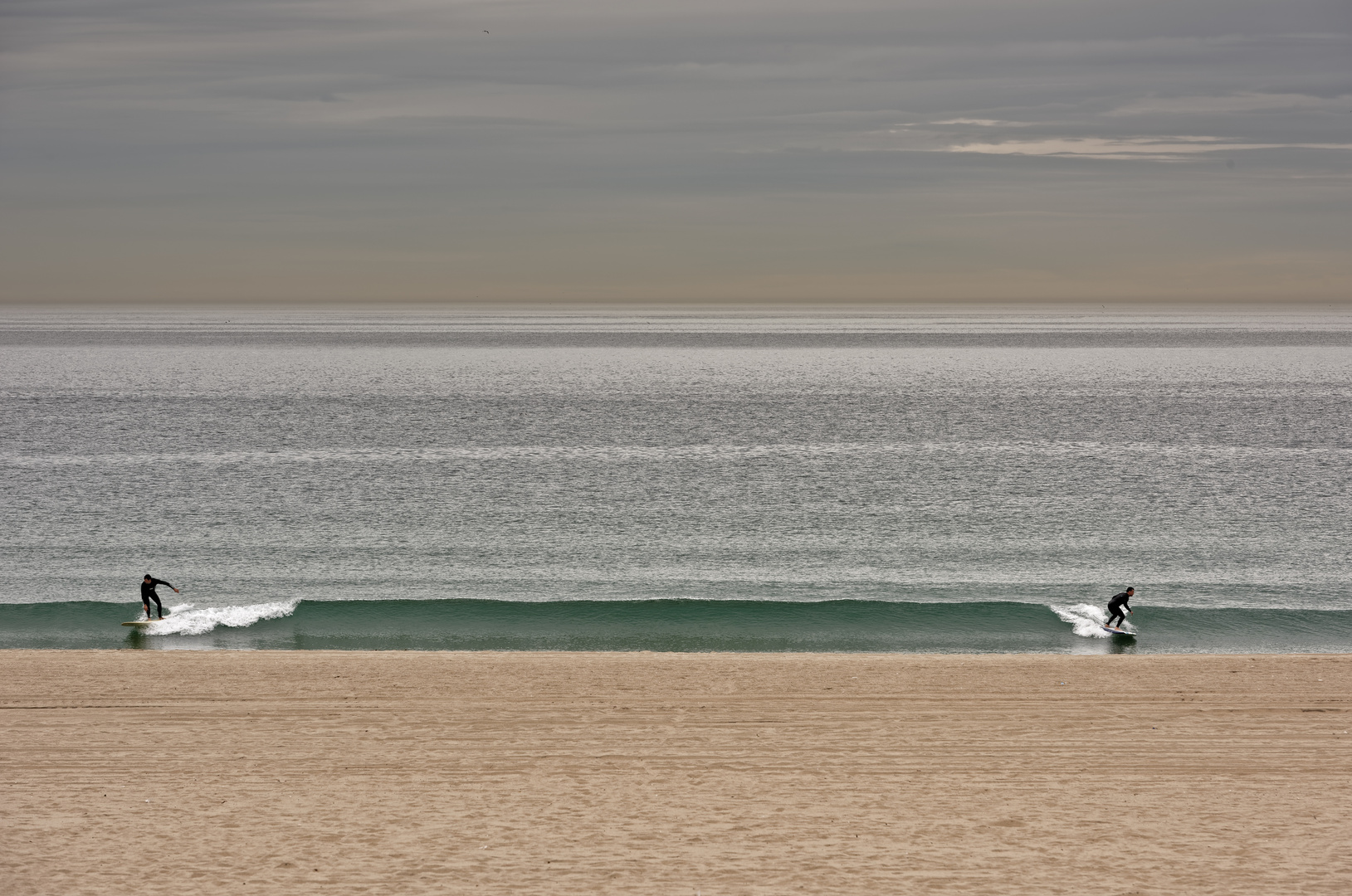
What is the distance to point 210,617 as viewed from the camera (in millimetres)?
24391

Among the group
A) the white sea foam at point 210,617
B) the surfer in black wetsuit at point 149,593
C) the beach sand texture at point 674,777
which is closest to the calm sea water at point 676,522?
the white sea foam at point 210,617

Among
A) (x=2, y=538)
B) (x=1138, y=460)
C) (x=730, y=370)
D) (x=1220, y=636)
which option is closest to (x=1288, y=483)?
(x=1138, y=460)

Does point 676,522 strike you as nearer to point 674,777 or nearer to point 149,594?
point 149,594

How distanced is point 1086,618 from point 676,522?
644 inches

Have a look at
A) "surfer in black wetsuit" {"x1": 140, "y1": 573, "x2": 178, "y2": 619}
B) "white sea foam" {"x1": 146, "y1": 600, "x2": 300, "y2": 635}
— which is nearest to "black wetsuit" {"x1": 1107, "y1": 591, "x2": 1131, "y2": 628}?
"white sea foam" {"x1": 146, "y1": 600, "x2": 300, "y2": 635}

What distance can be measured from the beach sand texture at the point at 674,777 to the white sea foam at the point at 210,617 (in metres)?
4.03

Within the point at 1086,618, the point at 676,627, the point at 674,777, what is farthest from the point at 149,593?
the point at 1086,618

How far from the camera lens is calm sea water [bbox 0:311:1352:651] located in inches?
977

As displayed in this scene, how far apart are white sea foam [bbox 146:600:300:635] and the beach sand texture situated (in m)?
4.03

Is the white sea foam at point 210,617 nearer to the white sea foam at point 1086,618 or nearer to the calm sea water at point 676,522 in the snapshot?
the calm sea water at point 676,522

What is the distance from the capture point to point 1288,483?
44188 mm

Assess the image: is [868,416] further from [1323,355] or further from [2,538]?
[1323,355]

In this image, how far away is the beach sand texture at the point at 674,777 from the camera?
38.2ft

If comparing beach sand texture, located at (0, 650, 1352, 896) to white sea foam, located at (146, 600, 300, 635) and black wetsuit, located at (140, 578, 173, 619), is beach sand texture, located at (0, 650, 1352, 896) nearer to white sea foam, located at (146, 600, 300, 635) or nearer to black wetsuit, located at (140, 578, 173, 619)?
black wetsuit, located at (140, 578, 173, 619)
